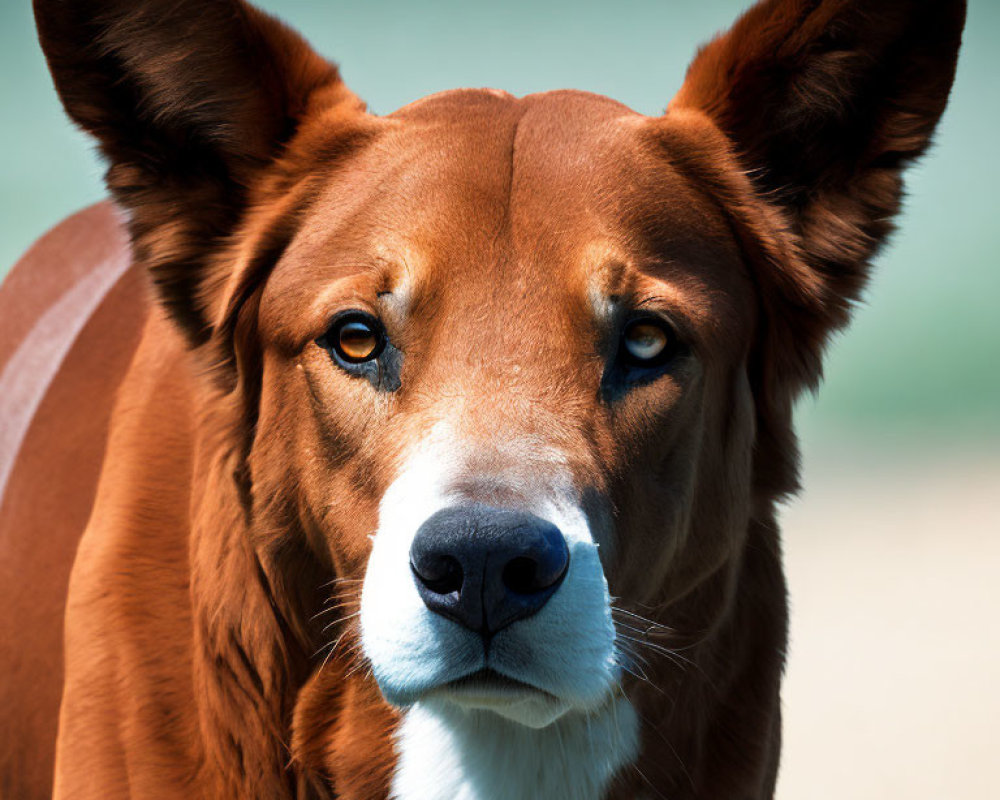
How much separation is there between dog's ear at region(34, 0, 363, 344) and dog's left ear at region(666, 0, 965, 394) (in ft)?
2.90

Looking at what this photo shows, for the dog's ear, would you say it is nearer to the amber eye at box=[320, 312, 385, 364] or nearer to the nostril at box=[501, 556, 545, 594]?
the amber eye at box=[320, 312, 385, 364]

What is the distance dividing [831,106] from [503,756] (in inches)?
63.1

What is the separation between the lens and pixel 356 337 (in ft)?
8.69

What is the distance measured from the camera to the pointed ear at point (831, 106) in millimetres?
2811

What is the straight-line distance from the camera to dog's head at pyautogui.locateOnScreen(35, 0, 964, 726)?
2332mm

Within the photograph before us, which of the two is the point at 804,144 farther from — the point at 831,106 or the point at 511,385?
the point at 511,385

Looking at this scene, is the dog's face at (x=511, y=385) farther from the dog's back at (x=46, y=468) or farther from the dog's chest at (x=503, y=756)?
the dog's back at (x=46, y=468)

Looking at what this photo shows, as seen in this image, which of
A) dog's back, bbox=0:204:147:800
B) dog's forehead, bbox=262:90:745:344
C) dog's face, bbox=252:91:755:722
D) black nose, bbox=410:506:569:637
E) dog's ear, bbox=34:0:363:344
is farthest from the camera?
dog's back, bbox=0:204:147:800

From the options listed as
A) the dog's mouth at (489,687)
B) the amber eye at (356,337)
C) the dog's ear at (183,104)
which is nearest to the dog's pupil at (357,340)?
the amber eye at (356,337)

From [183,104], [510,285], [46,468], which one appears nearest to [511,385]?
A: [510,285]

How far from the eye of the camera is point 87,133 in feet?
9.36

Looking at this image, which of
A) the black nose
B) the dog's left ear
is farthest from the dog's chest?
the dog's left ear

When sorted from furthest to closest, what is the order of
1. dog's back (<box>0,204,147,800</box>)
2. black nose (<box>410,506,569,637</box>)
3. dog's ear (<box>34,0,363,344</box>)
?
1. dog's back (<box>0,204,147,800</box>)
2. dog's ear (<box>34,0,363,344</box>)
3. black nose (<box>410,506,569,637</box>)

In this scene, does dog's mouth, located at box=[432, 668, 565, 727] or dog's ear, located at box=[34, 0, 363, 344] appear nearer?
dog's mouth, located at box=[432, 668, 565, 727]
